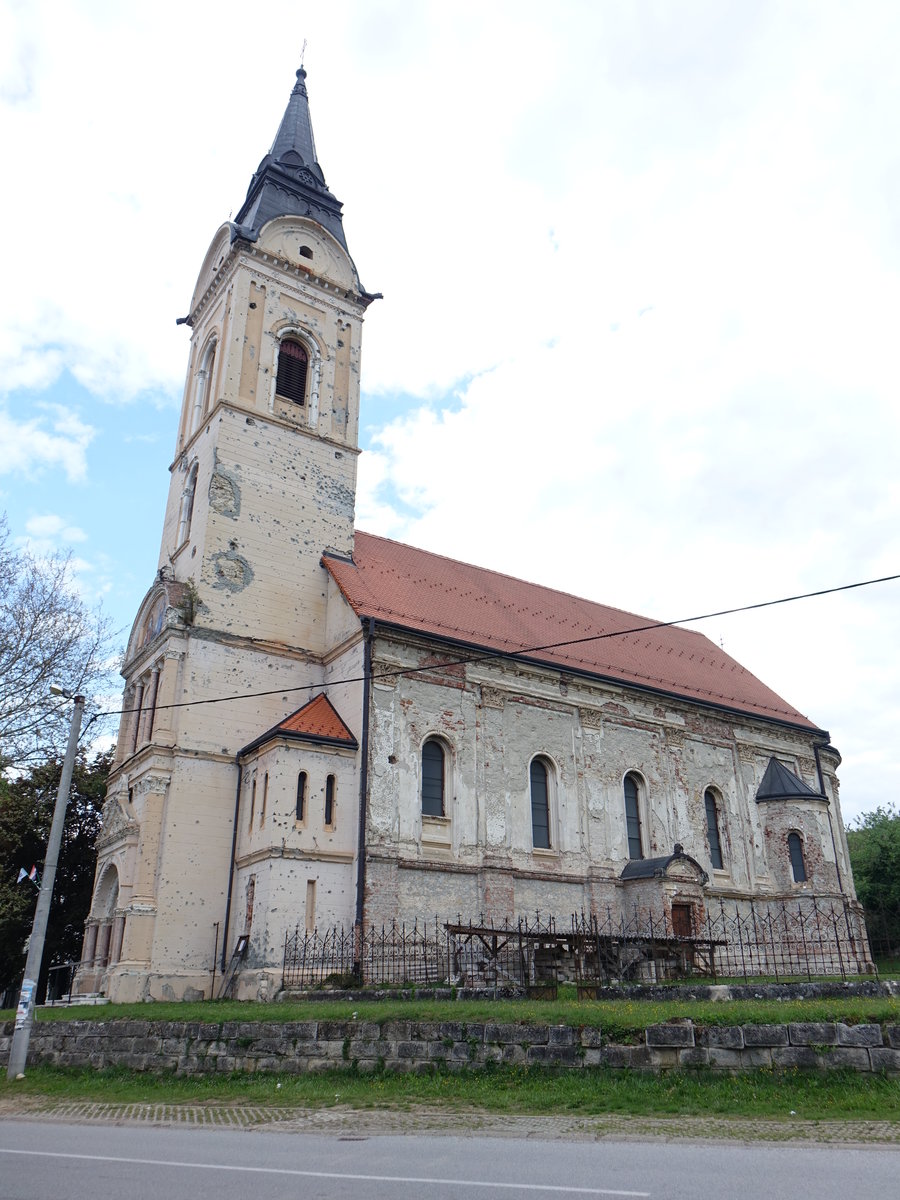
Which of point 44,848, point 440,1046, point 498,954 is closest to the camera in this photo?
point 440,1046

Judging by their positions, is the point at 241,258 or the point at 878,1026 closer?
the point at 878,1026

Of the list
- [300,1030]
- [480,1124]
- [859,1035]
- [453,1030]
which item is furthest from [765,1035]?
[300,1030]

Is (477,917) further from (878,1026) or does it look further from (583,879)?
(878,1026)

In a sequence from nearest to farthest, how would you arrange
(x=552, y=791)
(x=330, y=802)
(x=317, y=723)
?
1. (x=330, y=802)
2. (x=317, y=723)
3. (x=552, y=791)

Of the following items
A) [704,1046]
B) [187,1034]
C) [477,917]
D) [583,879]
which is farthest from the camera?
[583,879]

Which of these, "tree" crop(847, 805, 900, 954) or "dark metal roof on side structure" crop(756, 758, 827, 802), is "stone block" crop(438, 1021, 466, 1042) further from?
"tree" crop(847, 805, 900, 954)

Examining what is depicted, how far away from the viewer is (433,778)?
26.4m

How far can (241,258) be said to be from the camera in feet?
106

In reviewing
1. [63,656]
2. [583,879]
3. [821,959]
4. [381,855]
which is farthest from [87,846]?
[821,959]

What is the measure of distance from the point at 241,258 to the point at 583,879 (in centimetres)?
2347

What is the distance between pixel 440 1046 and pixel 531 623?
2104 centimetres

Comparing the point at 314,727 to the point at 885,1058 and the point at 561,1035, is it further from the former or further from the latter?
the point at 885,1058

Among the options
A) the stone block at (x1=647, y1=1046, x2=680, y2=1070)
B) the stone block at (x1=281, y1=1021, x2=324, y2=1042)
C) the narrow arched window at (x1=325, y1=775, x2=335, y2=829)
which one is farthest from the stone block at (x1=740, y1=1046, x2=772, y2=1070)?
the narrow arched window at (x1=325, y1=775, x2=335, y2=829)

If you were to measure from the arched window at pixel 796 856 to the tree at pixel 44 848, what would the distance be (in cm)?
2464
